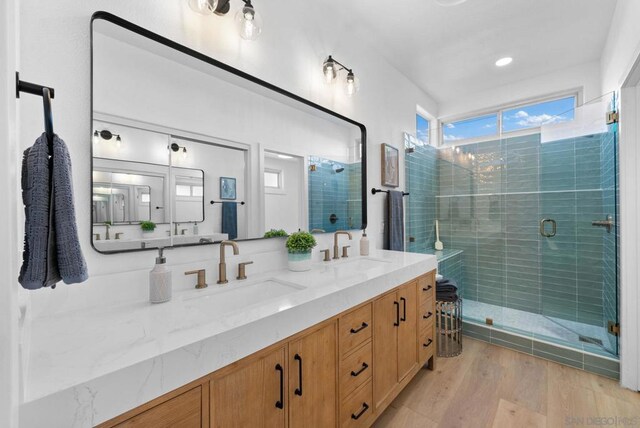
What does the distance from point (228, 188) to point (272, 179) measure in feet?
0.94

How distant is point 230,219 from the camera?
4.83 ft

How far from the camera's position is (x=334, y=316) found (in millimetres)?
1226

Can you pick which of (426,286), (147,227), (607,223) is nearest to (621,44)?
(607,223)

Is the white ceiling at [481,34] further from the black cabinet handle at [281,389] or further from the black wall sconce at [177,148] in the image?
the black cabinet handle at [281,389]

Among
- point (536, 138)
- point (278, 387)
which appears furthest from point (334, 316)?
point (536, 138)

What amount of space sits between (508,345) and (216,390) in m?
2.56

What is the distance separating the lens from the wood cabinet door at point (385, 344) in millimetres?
1487

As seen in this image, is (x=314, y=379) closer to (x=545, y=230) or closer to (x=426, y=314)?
(x=426, y=314)

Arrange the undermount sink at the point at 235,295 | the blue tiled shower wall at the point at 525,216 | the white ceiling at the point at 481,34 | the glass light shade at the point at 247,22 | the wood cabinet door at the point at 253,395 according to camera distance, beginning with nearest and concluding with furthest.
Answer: the wood cabinet door at the point at 253,395, the undermount sink at the point at 235,295, the glass light shade at the point at 247,22, the white ceiling at the point at 481,34, the blue tiled shower wall at the point at 525,216

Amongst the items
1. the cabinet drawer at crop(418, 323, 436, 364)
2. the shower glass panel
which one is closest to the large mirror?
the cabinet drawer at crop(418, 323, 436, 364)

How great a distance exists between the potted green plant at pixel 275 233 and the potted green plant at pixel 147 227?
1.87 ft

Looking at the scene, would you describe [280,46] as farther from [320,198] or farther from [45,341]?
[45,341]

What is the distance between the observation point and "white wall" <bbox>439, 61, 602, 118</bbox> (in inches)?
108

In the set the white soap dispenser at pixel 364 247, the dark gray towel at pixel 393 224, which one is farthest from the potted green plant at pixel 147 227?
the dark gray towel at pixel 393 224
